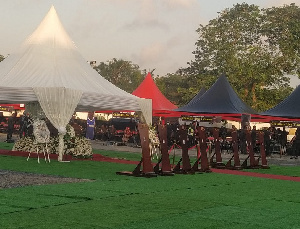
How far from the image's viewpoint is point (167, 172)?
52.4 ft

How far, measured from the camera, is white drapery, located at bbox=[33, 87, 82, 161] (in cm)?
2009

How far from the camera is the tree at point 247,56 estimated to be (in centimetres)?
5762

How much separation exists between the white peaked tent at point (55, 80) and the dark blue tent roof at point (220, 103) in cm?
1109

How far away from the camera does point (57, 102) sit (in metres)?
20.1

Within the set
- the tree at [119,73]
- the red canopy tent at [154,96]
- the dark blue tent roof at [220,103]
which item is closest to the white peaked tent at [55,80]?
the dark blue tent roof at [220,103]

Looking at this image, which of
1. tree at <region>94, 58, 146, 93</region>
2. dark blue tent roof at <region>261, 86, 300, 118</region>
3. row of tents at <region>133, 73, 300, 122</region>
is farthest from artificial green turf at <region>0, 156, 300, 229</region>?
tree at <region>94, 58, 146, 93</region>

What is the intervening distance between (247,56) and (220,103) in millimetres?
25966

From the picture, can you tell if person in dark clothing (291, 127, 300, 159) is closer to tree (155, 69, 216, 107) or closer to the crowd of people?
the crowd of people

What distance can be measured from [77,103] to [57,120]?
2.96 feet

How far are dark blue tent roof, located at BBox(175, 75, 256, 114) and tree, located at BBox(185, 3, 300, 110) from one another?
21471 millimetres

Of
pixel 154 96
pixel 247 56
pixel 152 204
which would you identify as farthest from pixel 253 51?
pixel 152 204

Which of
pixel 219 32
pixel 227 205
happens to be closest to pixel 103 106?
pixel 227 205

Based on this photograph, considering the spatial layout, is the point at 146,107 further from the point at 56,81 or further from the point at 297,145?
the point at 297,145

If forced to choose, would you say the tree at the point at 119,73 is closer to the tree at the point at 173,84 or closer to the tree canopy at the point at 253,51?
the tree at the point at 173,84
